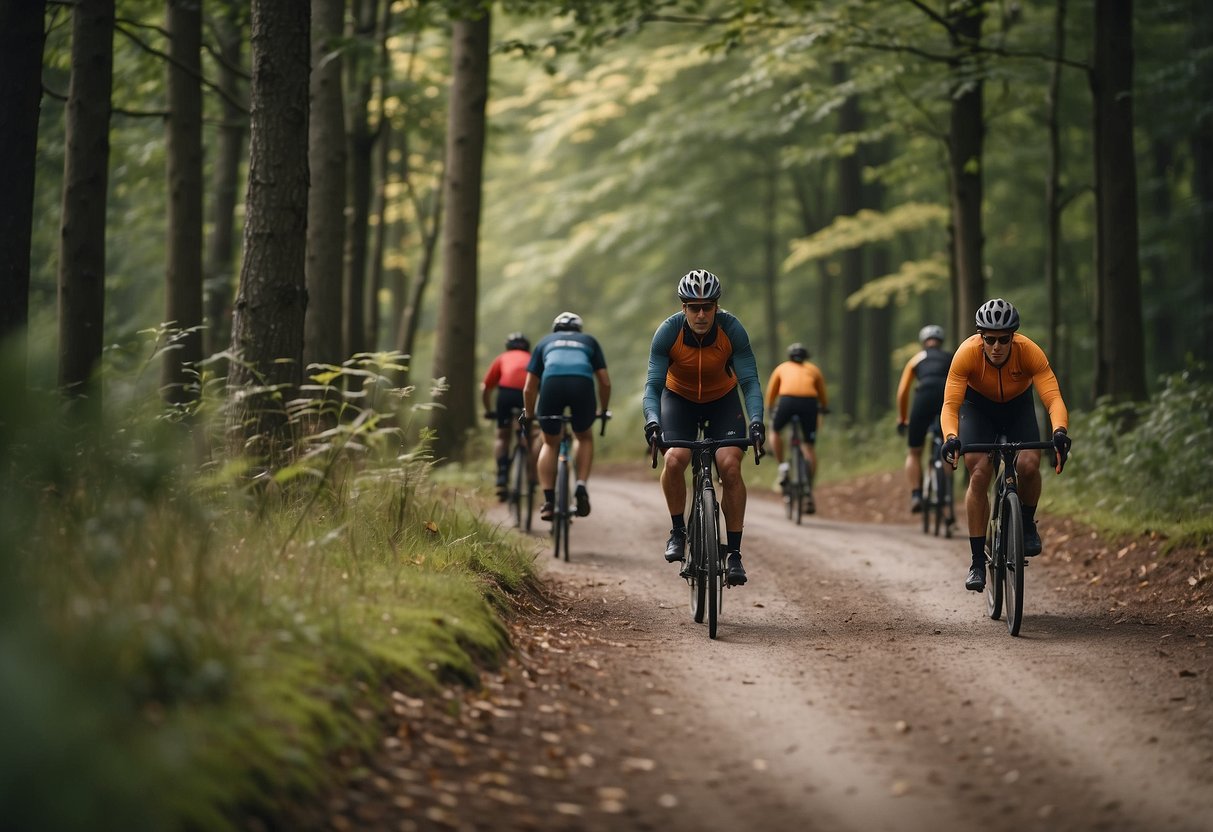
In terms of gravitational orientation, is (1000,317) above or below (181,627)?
above

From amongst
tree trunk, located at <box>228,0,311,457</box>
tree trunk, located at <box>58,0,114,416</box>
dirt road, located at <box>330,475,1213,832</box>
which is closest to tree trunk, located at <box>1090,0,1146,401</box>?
dirt road, located at <box>330,475,1213,832</box>

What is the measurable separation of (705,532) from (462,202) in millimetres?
10333

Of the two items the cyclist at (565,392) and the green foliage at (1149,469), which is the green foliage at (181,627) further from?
the green foliage at (1149,469)

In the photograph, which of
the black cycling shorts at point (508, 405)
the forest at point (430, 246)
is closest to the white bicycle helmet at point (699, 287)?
the forest at point (430, 246)

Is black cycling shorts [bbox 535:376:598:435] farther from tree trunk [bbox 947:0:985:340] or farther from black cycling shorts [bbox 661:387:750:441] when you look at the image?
tree trunk [bbox 947:0:985:340]

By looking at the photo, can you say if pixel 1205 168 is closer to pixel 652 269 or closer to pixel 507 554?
pixel 652 269

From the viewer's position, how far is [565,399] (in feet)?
40.1

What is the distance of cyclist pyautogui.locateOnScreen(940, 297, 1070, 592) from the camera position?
8672 mm

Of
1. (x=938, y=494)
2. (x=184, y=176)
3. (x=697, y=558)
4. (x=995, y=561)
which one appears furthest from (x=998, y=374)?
(x=184, y=176)

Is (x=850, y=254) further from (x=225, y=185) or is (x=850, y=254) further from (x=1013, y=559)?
(x=1013, y=559)

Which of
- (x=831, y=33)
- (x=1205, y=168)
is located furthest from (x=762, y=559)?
(x=1205, y=168)

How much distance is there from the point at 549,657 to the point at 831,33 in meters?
10.8

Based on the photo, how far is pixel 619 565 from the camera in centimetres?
1190

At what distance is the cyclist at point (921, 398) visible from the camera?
14.4 metres
